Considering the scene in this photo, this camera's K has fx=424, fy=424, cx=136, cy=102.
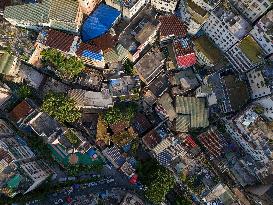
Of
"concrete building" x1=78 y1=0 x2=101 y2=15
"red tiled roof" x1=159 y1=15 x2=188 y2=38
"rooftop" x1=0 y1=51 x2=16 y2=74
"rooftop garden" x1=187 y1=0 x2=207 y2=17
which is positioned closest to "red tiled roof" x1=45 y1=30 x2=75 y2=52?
"concrete building" x1=78 y1=0 x2=101 y2=15

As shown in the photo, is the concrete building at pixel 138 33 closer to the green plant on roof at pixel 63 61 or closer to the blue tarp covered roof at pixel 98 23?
the blue tarp covered roof at pixel 98 23

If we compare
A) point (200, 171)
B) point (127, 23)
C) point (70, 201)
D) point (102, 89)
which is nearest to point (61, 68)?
point (102, 89)

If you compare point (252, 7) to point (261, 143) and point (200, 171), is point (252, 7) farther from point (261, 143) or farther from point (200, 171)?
point (200, 171)

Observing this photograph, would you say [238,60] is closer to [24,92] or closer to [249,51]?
[249,51]

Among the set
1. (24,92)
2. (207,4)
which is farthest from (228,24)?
(24,92)

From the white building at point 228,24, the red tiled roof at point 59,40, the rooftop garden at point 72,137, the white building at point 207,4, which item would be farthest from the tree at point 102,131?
the white building at point 207,4

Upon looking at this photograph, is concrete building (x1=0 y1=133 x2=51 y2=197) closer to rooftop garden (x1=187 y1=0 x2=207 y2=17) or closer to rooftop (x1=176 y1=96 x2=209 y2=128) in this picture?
rooftop (x1=176 y1=96 x2=209 y2=128)
